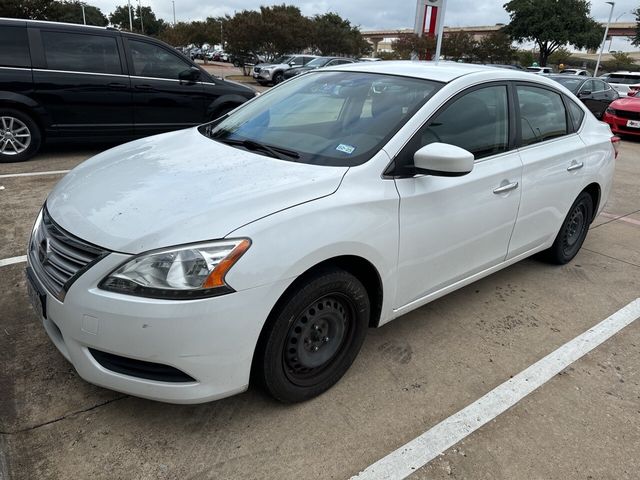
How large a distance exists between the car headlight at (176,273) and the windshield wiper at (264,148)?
0.86 meters

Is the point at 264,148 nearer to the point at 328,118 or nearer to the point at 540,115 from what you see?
the point at 328,118

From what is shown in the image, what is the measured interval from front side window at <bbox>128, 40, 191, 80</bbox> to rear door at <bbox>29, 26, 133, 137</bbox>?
0.21 metres

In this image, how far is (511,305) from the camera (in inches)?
145

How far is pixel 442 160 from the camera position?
246 centimetres

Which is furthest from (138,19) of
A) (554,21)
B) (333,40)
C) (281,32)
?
(554,21)

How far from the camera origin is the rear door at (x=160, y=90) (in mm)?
7246

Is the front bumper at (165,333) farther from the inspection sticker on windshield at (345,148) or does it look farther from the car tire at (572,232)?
the car tire at (572,232)

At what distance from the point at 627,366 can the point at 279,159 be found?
241cm

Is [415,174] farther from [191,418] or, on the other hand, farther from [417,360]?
[191,418]

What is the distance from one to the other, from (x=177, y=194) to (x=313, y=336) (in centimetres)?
93

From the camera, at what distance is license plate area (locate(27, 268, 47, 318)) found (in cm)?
221

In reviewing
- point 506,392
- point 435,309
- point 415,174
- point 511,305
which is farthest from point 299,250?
point 511,305

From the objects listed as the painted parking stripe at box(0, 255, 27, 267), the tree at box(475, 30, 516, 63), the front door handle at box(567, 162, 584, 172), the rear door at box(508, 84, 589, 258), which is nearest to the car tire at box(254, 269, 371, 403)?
the rear door at box(508, 84, 589, 258)

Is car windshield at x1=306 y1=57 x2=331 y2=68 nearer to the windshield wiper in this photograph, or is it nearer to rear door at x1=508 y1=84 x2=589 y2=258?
rear door at x1=508 y1=84 x2=589 y2=258
